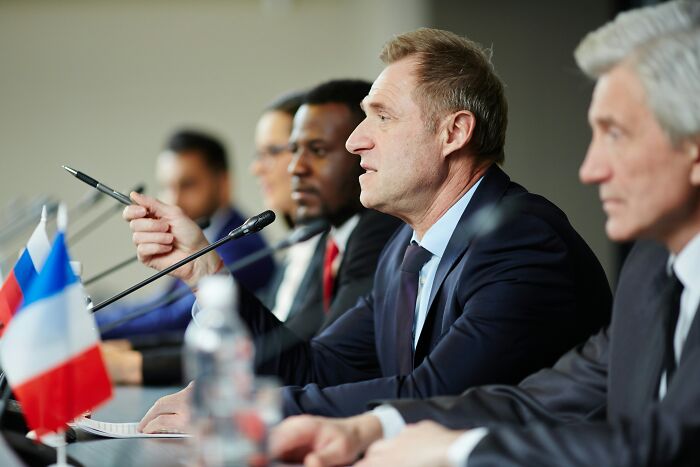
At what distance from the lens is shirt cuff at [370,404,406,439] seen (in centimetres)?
148

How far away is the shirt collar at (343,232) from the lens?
3.24m

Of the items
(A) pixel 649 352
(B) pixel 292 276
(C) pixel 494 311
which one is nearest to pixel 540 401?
(A) pixel 649 352

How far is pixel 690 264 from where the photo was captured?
1.40 metres

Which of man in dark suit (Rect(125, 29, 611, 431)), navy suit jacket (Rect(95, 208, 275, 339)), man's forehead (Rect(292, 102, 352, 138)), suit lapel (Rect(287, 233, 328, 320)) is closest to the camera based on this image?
man in dark suit (Rect(125, 29, 611, 431))

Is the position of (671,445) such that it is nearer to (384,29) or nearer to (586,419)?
(586,419)

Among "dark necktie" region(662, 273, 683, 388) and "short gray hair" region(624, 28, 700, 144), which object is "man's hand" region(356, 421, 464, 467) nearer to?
"dark necktie" region(662, 273, 683, 388)

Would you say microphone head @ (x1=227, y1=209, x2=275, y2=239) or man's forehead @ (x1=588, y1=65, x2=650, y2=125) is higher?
man's forehead @ (x1=588, y1=65, x2=650, y2=125)

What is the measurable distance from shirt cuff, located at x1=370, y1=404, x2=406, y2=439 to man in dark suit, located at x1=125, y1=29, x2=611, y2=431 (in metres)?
0.28

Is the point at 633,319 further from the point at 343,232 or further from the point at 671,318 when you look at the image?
the point at 343,232

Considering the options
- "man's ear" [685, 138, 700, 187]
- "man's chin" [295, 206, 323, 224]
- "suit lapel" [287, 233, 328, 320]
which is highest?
"man's ear" [685, 138, 700, 187]

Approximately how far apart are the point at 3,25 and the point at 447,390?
23.5 ft

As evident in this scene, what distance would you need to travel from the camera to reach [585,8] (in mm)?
5672

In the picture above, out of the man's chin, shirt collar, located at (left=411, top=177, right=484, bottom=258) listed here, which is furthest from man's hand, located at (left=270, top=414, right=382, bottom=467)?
the man's chin

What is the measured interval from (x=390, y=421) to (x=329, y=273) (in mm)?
1785
